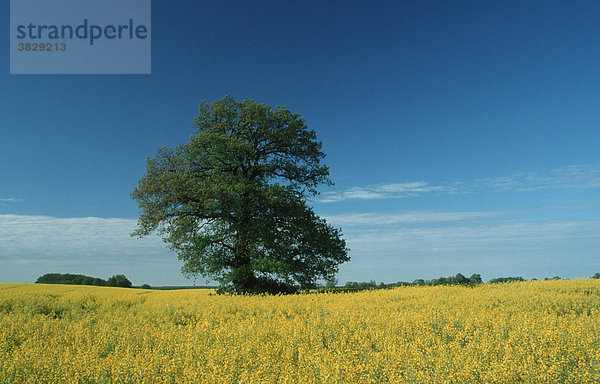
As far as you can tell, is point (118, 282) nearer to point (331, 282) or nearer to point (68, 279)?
point (68, 279)

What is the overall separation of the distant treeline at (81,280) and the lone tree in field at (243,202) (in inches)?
941

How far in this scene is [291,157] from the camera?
20906mm

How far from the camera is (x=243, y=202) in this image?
1848 centimetres

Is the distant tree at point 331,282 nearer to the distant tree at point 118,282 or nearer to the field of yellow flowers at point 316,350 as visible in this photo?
the field of yellow flowers at point 316,350

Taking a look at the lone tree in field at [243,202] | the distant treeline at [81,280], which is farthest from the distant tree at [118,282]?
the lone tree in field at [243,202]

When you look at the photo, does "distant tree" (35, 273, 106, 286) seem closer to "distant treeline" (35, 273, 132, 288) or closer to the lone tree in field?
"distant treeline" (35, 273, 132, 288)

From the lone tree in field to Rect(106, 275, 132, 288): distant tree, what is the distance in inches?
938

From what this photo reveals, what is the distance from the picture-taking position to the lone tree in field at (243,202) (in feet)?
59.4

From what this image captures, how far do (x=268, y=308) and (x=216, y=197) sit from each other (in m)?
8.63

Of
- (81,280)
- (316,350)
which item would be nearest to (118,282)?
(81,280)

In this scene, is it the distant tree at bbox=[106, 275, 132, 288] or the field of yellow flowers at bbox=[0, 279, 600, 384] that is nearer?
the field of yellow flowers at bbox=[0, 279, 600, 384]

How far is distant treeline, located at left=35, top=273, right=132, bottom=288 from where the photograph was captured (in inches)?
1495

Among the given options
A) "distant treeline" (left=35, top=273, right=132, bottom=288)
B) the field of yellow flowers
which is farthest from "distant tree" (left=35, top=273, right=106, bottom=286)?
the field of yellow flowers

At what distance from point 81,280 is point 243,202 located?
101ft
